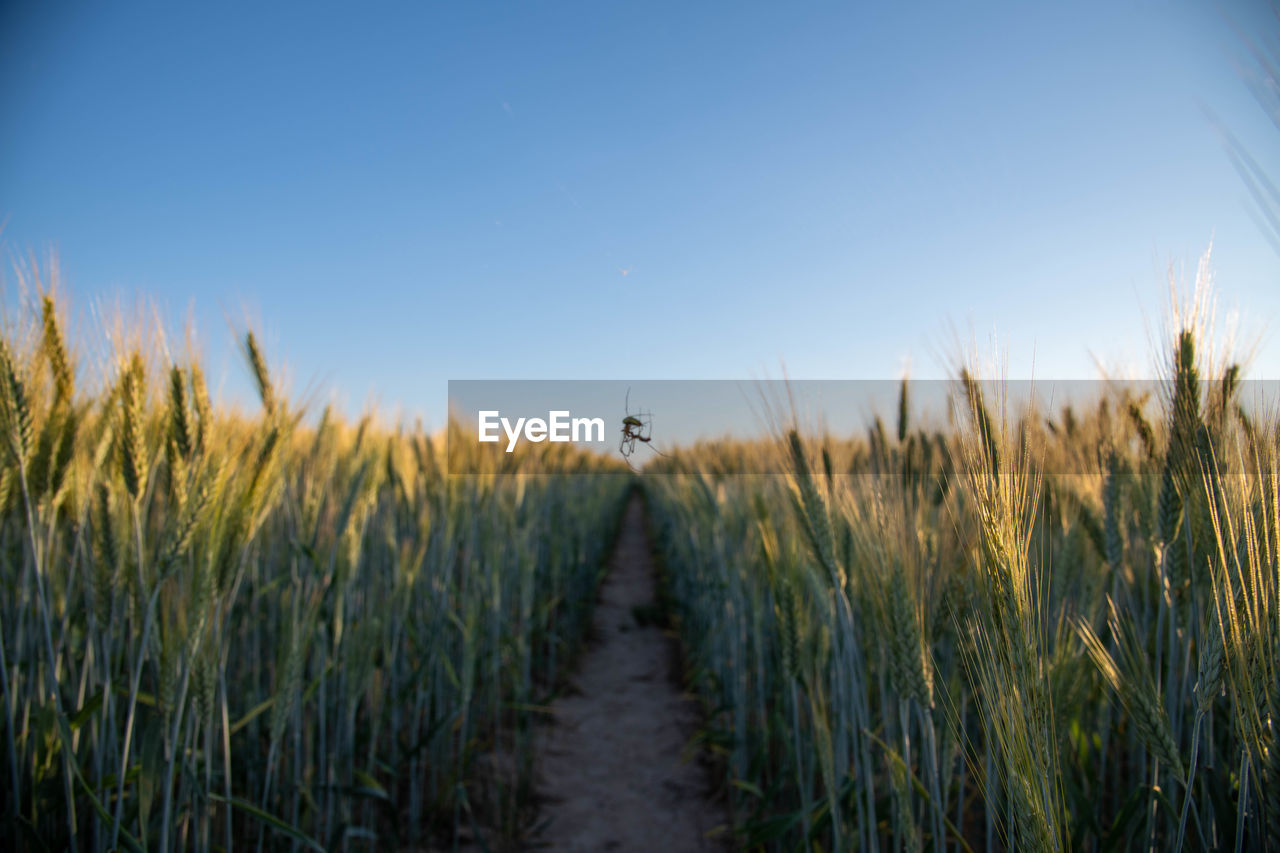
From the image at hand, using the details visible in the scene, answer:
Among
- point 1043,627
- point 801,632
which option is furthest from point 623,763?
point 1043,627

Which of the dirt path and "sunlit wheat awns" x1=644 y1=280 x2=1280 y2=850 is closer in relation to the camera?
"sunlit wheat awns" x1=644 y1=280 x2=1280 y2=850

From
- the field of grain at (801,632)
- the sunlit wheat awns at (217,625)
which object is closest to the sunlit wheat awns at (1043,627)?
the field of grain at (801,632)

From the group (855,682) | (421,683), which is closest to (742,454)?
(421,683)

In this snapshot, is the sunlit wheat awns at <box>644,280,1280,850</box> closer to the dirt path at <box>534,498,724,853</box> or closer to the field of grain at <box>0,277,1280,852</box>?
the field of grain at <box>0,277,1280,852</box>

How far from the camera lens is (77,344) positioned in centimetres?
219

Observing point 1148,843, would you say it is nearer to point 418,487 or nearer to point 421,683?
point 421,683

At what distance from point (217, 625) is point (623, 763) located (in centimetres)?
330

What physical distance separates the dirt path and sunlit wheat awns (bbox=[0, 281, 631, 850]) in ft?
1.06

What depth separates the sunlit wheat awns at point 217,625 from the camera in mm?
1740

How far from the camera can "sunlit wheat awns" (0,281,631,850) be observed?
5.71 feet

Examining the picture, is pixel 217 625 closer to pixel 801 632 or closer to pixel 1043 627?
pixel 801 632

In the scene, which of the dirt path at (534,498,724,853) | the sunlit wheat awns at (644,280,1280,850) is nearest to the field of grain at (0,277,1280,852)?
the sunlit wheat awns at (644,280,1280,850)

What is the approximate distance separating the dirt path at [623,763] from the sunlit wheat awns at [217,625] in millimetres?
323

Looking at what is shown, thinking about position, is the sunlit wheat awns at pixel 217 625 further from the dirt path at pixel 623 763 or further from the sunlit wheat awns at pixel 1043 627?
the sunlit wheat awns at pixel 1043 627
